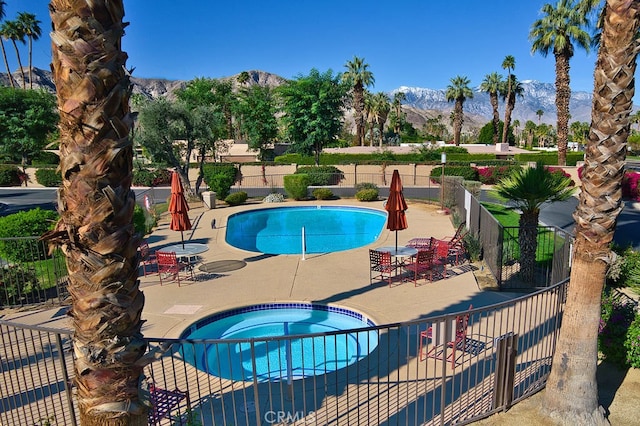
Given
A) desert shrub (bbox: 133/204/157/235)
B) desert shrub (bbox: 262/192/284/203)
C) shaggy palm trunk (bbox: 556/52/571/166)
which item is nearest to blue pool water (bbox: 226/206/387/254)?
desert shrub (bbox: 262/192/284/203)

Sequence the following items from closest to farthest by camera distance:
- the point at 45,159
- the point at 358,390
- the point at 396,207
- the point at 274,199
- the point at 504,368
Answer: the point at 358,390
the point at 504,368
the point at 396,207
the point at 274,199
the point at 45,159

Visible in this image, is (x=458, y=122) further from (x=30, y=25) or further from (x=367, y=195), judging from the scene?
(x=30, y=25)

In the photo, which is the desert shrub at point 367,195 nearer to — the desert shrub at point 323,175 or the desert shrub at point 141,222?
the desert shrub at point 323,175

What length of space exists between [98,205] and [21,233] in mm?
11010

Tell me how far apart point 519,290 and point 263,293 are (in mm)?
6336

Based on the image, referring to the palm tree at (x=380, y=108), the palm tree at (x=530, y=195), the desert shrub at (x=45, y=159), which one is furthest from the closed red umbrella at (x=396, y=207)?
the palm tree at (x=380, y=108)

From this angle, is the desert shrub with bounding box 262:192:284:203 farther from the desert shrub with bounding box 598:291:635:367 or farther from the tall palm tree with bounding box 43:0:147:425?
the tall palm tree with bounding box 43:0:147:425

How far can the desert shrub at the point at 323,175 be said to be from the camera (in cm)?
3488

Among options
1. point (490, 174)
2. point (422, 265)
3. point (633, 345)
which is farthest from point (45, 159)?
point (633, 345)

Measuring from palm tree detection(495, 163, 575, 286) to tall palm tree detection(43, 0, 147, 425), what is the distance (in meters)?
9.97

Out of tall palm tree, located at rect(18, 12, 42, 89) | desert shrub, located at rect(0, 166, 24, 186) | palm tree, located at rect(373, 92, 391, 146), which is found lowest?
desert shrub, located at rect(0, 166, 24, 186)

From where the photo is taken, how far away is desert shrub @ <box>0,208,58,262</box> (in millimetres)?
11047

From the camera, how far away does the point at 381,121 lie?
77500mm

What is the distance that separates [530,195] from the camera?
10.7 metres
